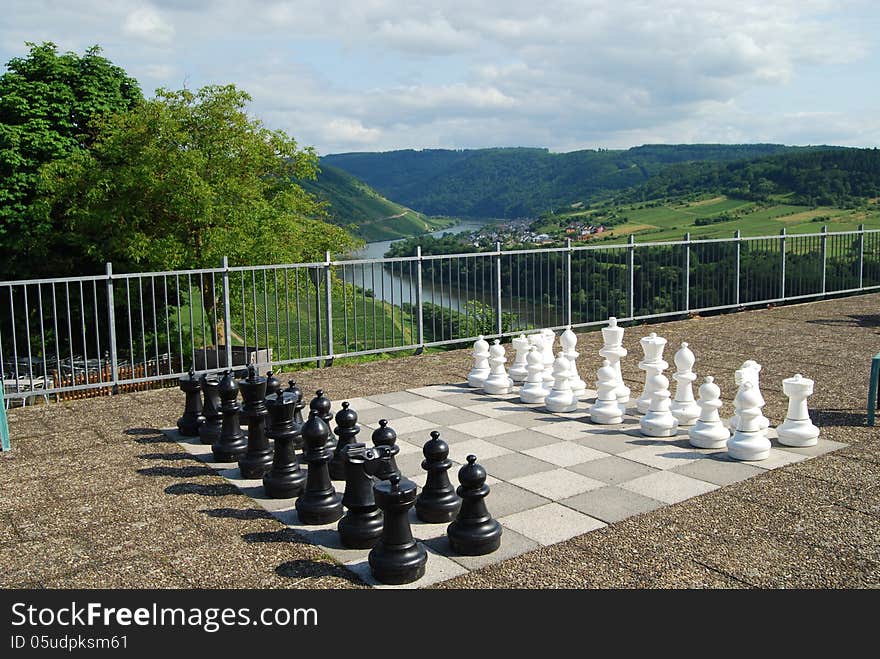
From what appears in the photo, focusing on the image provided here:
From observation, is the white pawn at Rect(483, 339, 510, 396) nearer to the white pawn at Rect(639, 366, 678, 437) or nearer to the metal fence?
the white pawn at Rect(639, 366, 678, 437)

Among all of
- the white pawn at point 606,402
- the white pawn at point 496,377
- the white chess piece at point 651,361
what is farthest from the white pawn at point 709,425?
the white pawn at point 496,377

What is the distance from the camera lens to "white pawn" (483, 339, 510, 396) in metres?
7.93

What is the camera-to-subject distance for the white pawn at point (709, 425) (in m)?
5.88

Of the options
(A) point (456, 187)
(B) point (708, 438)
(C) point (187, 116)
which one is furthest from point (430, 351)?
(A) point (456, 187)

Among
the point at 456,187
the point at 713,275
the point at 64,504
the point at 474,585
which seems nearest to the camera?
the point at 474,585

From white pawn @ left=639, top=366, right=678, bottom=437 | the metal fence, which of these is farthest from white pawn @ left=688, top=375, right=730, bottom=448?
the metal fence

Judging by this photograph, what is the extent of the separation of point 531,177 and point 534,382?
78.6m

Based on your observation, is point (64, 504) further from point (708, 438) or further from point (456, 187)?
point (456, 187)

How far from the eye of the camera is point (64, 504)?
498cm

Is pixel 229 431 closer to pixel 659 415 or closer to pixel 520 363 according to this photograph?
pixel 659 415

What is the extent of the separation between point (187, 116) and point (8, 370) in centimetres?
1109

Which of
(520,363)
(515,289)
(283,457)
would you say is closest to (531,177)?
(515,289)

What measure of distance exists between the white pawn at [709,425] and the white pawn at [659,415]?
0.25 meters

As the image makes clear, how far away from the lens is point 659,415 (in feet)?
20.6
